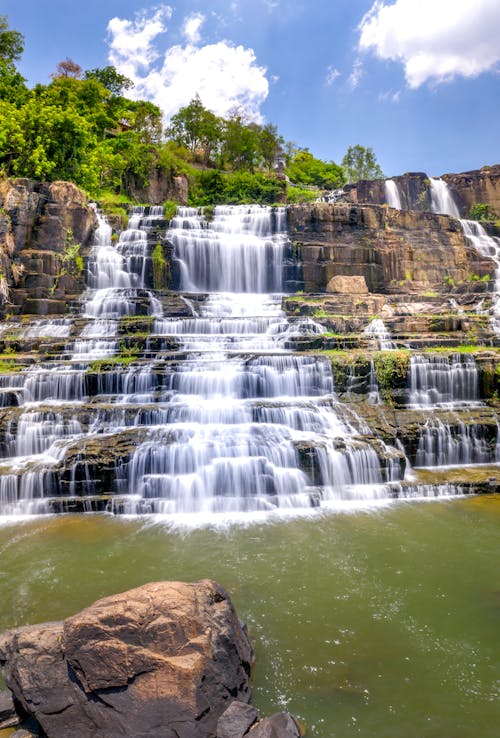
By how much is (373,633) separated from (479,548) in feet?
9.85

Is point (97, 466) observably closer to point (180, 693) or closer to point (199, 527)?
point (199, 527)

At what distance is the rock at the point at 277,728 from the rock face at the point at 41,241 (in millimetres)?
17939

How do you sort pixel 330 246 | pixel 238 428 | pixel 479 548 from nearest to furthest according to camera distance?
pixel 479 548 → pixel 238 428 → pixel 330 246

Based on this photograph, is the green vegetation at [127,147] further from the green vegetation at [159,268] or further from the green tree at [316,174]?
the green vegetation at [159,268]

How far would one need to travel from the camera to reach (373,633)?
4.91m

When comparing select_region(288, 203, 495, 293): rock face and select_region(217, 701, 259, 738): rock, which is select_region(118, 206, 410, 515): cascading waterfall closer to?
select_region(217, 701, 259, 738): rock

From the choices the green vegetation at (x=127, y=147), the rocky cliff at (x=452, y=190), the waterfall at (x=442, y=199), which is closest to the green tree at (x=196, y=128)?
the green vegetation at (x=127, y=147)

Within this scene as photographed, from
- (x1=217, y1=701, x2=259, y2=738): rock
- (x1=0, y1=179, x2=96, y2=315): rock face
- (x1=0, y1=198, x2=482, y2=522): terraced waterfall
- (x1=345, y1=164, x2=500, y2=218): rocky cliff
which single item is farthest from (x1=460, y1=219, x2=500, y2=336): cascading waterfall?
(x1=217, y1=701, x2=259, y2=738): rock

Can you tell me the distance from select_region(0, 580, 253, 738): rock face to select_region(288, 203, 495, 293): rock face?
21.2m

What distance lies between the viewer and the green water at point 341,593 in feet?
13.0

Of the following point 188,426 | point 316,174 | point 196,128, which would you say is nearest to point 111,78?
point 196,128

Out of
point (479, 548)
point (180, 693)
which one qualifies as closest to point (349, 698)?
point (180, 693)

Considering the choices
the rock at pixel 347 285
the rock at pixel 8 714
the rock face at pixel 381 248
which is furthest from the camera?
the rock face at pixel 381 248

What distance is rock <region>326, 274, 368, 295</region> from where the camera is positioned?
75.0ft
